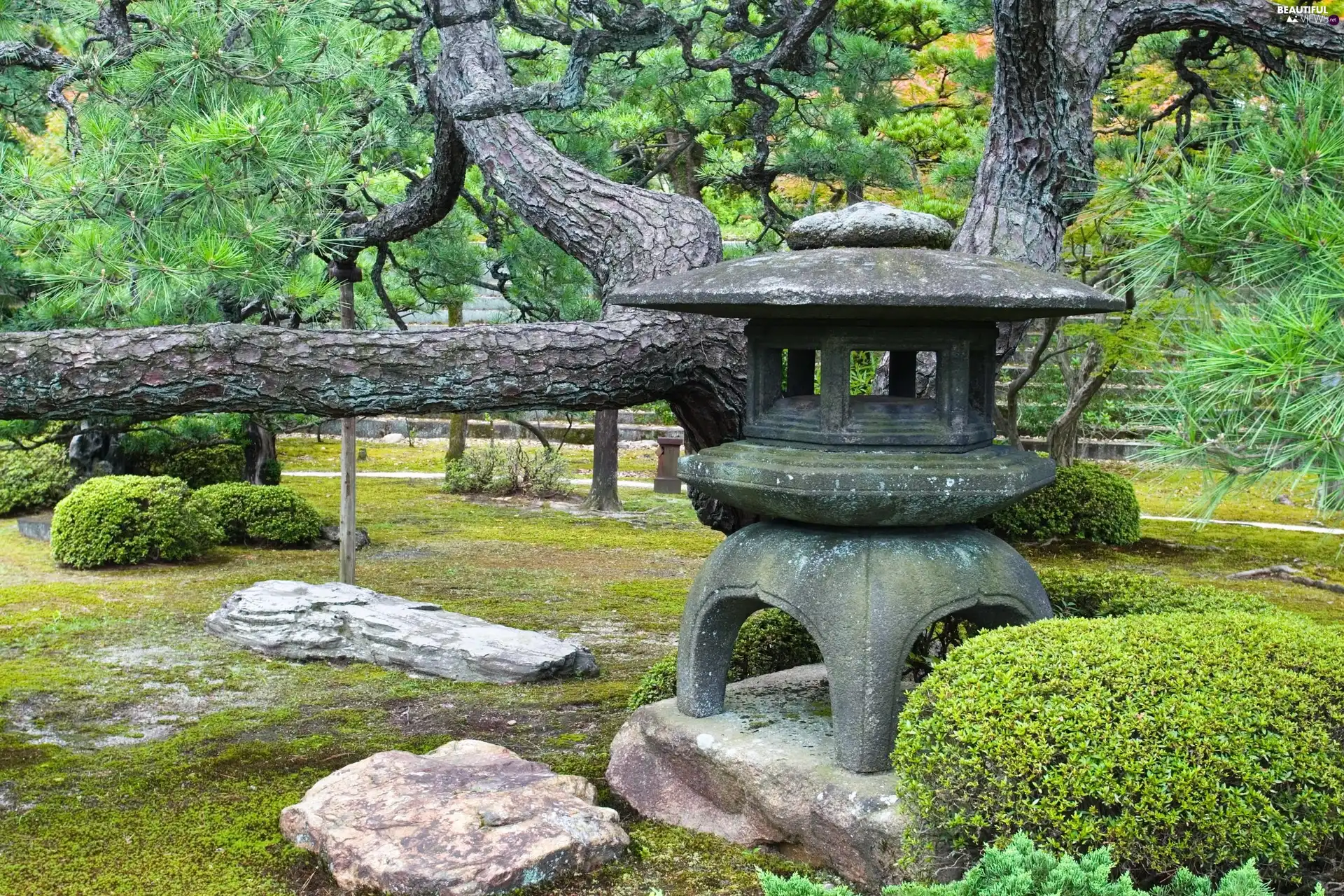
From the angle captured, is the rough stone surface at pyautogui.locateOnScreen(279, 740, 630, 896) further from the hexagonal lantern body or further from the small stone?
the small stone

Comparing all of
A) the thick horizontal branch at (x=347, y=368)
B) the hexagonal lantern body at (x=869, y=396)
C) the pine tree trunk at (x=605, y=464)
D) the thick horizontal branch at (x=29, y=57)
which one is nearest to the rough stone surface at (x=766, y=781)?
the hexagonal lantern body at (x=869, y=396)

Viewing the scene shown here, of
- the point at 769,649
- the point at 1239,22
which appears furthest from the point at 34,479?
the point at 1239,22

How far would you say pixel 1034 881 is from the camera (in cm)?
296

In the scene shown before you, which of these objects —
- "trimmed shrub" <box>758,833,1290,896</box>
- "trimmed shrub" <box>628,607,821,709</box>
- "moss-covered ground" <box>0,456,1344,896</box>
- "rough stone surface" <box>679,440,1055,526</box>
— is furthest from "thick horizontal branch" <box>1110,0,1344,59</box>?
"moss-covered ground" <box>0,456,1344,896</box>

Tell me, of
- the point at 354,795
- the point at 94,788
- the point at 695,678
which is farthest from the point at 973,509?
the point at 94,788

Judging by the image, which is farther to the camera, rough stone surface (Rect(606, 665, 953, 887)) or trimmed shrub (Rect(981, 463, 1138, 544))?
trimmed shrub (Rect(981, 463, 1138, 544))

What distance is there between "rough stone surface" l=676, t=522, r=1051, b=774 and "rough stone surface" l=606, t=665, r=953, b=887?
0.17 meters

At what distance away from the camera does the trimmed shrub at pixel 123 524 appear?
33.1ft

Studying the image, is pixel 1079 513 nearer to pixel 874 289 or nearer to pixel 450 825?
pixel 874 289

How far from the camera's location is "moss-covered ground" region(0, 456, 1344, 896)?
421cm

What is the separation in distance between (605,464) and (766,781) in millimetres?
9715

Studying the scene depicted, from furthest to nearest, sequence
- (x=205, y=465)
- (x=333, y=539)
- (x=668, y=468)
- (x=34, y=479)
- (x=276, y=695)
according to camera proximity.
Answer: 1. (x=668, y=468)
2. (x=34, y=479)
3. (x=205, y=465)
4. (x=333, y=539)
5. (x=276, y=695)

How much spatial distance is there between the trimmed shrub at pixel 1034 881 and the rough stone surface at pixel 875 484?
1.32 metres

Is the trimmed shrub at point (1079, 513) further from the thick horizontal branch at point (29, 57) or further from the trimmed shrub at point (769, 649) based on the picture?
the thick horizontal branch at point (29, 57)
